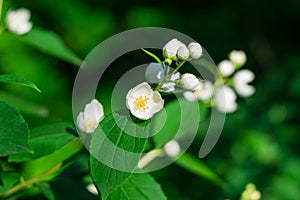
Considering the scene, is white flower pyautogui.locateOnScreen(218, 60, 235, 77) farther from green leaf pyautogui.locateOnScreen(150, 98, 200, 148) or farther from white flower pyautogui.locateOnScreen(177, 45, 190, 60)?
white flower pyautogui.locateOnScreen(177, 45, 190, 60)

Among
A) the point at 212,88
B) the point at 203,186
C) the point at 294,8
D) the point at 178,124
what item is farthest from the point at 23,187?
the point at 294,8

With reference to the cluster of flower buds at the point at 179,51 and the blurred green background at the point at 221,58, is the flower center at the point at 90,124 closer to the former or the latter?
the cluster of flower buds at the point at 179,51

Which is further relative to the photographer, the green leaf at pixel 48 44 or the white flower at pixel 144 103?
the green leaf at pixel 48 44

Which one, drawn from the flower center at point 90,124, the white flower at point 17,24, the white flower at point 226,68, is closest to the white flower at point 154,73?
the flower center at point 90,124

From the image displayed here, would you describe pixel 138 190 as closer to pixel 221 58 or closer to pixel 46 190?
pixel 46 190

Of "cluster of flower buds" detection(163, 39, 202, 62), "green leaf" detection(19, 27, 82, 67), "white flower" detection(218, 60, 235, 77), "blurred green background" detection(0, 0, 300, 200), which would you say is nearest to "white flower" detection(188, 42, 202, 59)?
"cluster of flower buds" detection(163, 39, 202, 62)

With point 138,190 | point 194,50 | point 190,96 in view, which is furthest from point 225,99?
point 138,190

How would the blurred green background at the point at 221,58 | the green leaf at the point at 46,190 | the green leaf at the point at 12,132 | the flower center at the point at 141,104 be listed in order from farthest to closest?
the blurred green background at the point at 221,58 → the green leaf at the point at 46,190 → the flower center at the point at 141,104 → the green leaf at the point at 12,132

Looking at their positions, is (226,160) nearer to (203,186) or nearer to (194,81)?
(203,186)
